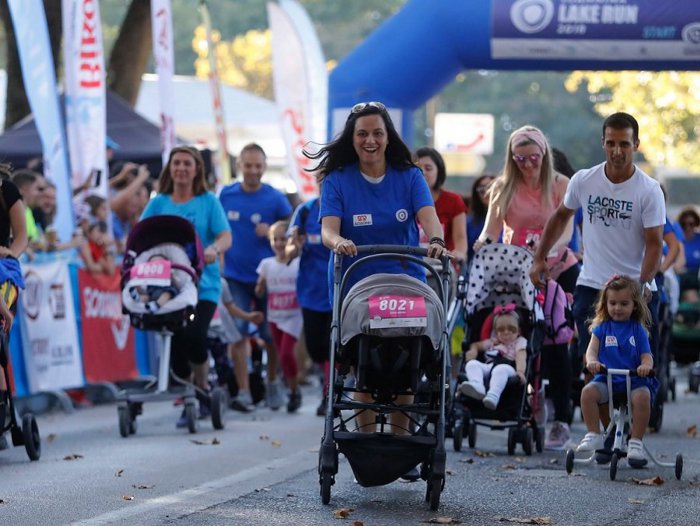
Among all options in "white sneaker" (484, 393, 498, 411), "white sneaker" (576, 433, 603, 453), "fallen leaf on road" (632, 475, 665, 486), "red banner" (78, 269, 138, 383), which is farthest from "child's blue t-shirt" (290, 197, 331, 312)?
"fallen leaf on road" (632, 475, 665, 486)

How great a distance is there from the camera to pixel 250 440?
36.7 ft

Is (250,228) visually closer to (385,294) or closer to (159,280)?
(159,280)

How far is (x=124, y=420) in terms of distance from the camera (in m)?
11.4

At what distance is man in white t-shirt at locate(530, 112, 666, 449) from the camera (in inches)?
361

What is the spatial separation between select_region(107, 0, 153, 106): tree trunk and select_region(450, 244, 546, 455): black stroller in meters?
13.2

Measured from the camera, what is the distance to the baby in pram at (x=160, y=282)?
1139cm

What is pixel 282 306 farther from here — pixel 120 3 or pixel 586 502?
pixel 120 3

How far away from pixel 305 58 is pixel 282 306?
746 cm

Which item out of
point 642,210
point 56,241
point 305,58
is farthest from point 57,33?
point 642,210

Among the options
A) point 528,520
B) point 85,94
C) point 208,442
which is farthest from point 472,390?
point 85,94

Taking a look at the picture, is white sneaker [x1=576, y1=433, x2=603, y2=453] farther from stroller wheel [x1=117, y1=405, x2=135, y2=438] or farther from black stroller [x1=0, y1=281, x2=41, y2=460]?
stroller wheel [x1=117, y1=405, x2=135, y2=438]

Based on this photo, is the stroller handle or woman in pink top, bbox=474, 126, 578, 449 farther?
woman in pink top, bbox=474, 126, 578, 449

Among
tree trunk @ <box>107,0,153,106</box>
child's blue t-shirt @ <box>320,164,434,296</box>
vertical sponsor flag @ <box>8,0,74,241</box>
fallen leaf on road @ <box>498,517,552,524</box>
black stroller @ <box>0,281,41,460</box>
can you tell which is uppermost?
tree trunk @ <box>107,0,153,106</box>

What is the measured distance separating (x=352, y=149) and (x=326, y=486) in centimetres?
166
